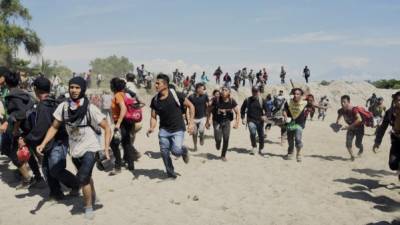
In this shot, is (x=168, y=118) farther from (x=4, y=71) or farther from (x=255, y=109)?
(x=255, y=109)

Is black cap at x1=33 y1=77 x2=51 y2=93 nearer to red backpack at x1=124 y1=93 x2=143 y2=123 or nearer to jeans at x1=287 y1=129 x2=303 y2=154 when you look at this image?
red backpack at x1=124 y1=93 x2=143 y2=123

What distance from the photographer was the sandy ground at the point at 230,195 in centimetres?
666

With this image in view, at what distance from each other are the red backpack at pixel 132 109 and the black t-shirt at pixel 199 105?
315 cm

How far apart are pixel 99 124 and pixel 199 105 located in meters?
6.11

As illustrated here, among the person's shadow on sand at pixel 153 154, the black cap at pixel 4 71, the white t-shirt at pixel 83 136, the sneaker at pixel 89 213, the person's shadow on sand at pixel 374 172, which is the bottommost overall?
the person's shadow on sand at pixel 374 172

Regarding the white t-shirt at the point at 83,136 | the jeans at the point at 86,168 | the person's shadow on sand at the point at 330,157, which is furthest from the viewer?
the person's shadow on sand at the point at 330,157

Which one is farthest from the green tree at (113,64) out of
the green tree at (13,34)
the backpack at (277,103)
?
the backpack at (277,103)

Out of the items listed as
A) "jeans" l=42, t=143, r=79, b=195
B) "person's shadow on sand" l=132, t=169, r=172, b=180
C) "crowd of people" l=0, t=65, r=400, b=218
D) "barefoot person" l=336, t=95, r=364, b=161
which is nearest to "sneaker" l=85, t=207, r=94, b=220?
"crowd of people" l=0, t=65, r=400, b=218

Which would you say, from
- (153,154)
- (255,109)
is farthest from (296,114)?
(153,154)

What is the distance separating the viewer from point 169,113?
8.56 metres

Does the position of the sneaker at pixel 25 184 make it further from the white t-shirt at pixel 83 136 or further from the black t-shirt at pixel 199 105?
the black t-shirt at pixel 199 105

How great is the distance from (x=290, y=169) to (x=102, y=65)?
154m

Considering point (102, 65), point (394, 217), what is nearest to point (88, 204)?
point (394, 217)

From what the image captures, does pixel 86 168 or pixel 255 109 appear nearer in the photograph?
pixel 86 168
